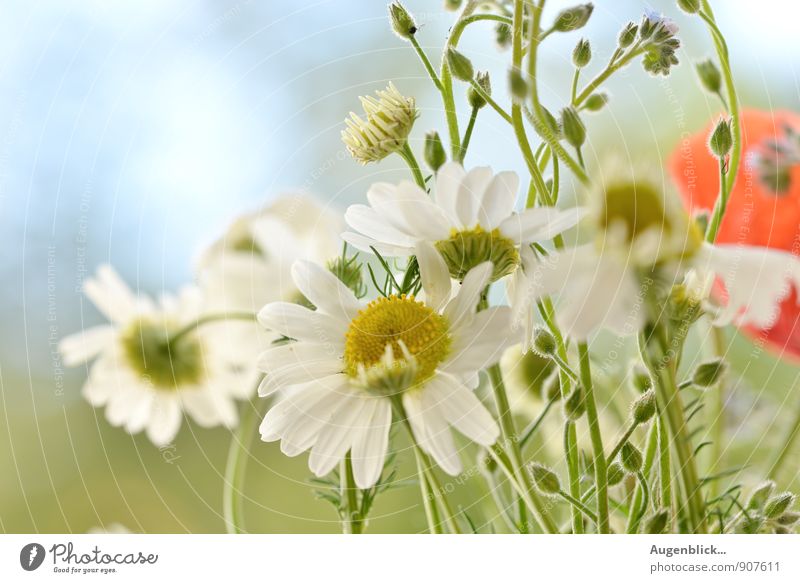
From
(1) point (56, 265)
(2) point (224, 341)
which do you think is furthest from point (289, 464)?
(1) point (56, 265)

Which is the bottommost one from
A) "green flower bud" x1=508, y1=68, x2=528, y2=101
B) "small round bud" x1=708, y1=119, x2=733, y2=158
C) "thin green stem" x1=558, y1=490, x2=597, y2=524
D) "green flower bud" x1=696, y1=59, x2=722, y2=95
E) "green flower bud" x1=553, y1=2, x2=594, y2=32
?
"thin green stem" x1=558, y1=490, x2=597, y2=524

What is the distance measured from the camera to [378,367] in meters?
0.21

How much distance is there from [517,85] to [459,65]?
0.08 ft

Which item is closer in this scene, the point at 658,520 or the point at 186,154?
the point at 658,520

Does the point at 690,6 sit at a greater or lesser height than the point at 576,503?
greater

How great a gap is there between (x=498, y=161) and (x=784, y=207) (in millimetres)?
117

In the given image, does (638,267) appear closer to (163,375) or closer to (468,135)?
(468,135)

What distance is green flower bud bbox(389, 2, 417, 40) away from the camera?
22cm

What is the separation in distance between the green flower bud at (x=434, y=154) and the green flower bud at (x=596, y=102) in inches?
1.7

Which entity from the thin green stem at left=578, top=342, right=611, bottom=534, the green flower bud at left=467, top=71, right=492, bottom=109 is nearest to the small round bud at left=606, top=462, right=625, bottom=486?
the thin green stem at left=578, top=342, right=611, bottom=534

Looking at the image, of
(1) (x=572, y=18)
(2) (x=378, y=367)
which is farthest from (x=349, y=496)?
(1) (x=572, y=18)

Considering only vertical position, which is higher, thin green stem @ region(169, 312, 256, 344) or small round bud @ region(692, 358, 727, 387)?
thin green stem @ region(169, 312, 256, 344)

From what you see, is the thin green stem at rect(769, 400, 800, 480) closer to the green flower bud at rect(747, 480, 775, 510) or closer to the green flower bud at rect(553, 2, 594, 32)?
the green flower bud at rect(747, 480, 775, 510)
